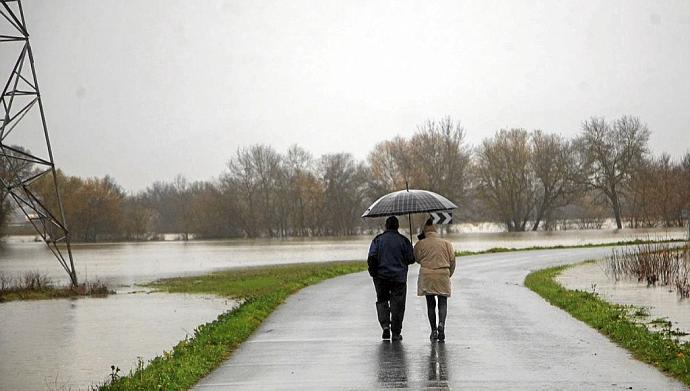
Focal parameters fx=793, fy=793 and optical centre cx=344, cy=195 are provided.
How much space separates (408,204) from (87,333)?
9.86 m

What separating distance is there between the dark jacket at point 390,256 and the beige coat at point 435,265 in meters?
0.27

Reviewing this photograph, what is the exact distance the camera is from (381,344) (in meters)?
12.4

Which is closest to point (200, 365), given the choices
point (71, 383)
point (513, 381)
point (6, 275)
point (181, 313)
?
point (71, 383)

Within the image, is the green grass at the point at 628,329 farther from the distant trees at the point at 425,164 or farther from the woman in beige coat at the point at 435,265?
the distant trees at the point at 425,164

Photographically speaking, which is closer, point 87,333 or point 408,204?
point 408,204

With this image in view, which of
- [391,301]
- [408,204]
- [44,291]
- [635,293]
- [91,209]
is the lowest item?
[635,293]

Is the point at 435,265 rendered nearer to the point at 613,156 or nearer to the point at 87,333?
the point at 87,333

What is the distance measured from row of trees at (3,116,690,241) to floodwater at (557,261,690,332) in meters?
57.8

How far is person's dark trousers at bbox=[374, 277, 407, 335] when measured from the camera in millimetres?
12492

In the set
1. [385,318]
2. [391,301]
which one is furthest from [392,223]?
[385,318]

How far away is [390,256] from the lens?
40.5 feet

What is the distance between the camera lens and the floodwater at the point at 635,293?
54.0 feet

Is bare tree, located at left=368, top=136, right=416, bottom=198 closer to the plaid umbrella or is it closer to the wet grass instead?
the wet grass

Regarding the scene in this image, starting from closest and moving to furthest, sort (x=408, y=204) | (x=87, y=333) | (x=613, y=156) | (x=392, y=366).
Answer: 1. (x=392, y=366)
2. (x=408, y=204)
3. (x=87, y=333)
4. (x=613, y=156)
